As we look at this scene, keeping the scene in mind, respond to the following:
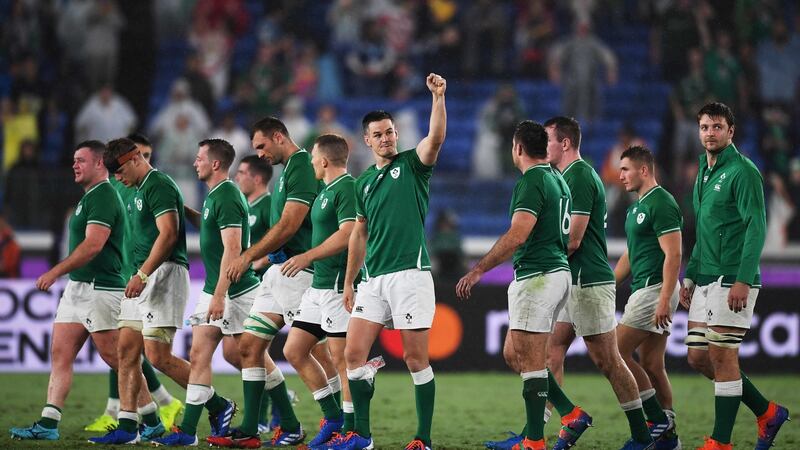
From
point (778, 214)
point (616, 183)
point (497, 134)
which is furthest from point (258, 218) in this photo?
point (778, 214)

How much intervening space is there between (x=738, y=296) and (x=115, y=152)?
4.82m

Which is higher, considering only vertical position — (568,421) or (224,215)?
(224,215)

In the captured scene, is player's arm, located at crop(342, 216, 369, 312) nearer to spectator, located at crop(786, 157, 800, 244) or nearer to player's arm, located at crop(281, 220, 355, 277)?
player's arm, located at crop(281, 220, 355, 277)

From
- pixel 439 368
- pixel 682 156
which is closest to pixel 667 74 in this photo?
pixel 682 156

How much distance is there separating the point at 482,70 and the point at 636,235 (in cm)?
1320

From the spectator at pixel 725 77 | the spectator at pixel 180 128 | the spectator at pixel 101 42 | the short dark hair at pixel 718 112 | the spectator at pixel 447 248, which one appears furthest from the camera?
the spectator at pixel 101 42

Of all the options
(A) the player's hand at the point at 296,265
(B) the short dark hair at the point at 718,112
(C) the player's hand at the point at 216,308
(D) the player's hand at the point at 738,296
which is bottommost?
(C) the player's hand at the point at 216,308

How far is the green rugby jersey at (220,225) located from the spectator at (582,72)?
1237cm

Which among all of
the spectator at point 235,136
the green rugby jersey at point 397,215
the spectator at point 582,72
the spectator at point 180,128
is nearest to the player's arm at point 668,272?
the green rugby jersey at point 397,215

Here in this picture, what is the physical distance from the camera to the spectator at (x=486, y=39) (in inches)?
871

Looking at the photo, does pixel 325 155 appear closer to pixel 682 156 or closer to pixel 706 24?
pixel 682 156

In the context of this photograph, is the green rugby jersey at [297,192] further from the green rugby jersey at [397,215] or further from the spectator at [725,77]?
the spectator at [725,77]

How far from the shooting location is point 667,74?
71.9ft

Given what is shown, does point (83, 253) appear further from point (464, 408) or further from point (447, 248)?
point (447, 248)
